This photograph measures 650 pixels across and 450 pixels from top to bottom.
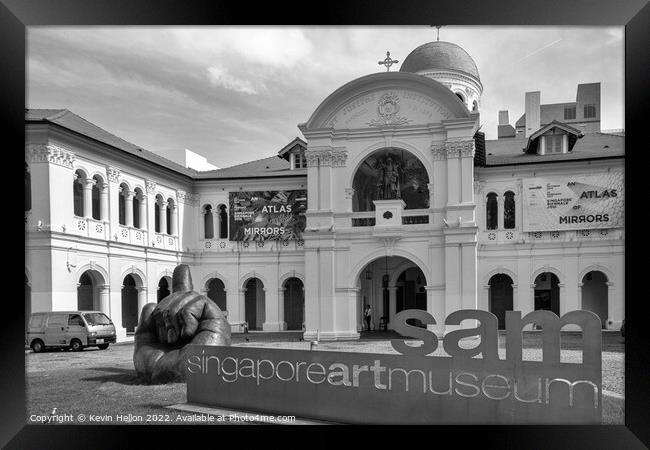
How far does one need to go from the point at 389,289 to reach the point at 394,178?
5.01m

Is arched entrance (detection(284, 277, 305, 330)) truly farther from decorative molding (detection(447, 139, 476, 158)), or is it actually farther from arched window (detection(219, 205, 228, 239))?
decorative molding (detection(447, 139, 476, 158))

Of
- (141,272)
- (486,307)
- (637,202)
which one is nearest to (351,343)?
(486,307)

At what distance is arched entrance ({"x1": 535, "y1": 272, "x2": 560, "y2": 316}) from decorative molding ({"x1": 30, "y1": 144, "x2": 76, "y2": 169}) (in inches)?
731

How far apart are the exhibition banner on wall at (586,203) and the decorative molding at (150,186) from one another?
15.4 m

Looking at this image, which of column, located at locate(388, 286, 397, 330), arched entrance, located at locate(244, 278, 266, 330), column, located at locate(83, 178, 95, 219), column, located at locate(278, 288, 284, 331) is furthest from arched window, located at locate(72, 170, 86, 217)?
column, located at locate(388, 286, 397, 330)

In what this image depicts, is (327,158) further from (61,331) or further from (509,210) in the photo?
(61,331)

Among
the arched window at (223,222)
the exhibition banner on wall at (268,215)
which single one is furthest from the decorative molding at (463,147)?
the arched window at (223,222)

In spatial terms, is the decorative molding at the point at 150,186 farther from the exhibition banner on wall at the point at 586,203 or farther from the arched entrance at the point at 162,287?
the exhibition banner on wall at the point at 586,203

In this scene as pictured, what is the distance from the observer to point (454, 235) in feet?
71.5

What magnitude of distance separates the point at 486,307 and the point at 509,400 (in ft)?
52.7

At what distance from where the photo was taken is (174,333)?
507 inches

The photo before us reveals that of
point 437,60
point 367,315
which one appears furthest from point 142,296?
point 437,60

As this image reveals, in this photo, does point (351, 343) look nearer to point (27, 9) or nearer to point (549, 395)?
point (549, 395)

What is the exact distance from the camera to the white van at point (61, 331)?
719 inches
